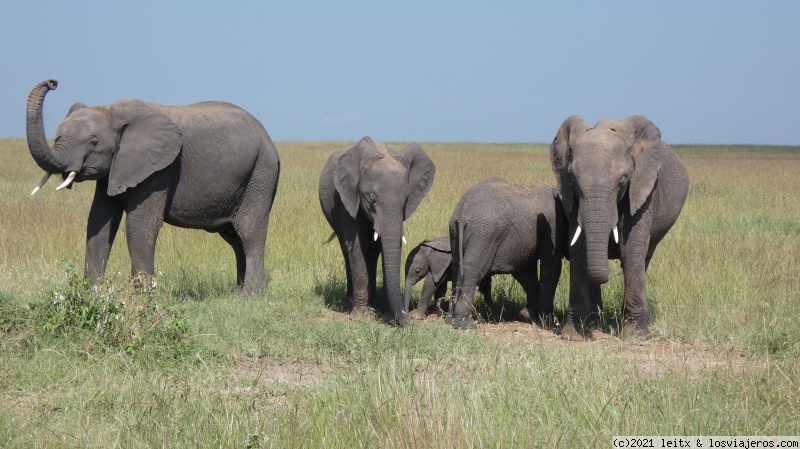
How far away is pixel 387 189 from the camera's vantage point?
28.1 feet

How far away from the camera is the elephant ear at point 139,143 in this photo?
29.0ft

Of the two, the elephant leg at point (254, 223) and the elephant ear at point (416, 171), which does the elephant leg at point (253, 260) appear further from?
the elephant ear at point (416, 171)

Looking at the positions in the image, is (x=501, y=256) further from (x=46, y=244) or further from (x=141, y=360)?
(x=46, y=244)

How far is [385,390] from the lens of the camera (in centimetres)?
546

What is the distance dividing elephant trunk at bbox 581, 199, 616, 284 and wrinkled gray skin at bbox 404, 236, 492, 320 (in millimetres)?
2159

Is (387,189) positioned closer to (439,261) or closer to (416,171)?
(416,171)

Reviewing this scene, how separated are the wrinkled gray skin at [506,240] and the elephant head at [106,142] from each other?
9.75ft

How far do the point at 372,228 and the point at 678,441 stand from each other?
504 cm

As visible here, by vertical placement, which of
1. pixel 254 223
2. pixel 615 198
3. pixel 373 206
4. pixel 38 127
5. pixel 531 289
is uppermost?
pixel 38 127

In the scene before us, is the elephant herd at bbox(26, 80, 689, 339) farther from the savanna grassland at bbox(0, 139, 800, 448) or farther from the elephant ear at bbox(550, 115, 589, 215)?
the savanna grassland at bbox(0, 139, 800, 448)

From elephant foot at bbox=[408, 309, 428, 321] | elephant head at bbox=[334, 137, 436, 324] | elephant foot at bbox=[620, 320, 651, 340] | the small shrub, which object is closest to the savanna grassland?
the small shrub

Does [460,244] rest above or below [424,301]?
above

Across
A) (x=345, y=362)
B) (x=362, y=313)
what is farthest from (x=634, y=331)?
(x=345, y=362)

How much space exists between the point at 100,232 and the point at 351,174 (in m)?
2.48
